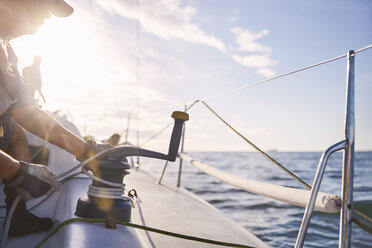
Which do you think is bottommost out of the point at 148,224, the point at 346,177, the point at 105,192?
the point at 148,224

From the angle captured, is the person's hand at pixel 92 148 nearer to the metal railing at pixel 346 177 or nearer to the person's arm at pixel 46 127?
the person's arm at pixel 46 127

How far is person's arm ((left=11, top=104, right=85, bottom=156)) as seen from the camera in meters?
1.22

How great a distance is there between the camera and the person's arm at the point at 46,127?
1.22 metres

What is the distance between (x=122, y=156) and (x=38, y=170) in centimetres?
26

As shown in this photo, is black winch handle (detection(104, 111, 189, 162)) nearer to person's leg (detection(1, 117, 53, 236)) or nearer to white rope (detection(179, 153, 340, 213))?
white rope (detection(179, 153, 340, 213))

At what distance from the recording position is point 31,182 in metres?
0.87

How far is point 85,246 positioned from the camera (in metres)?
0.91

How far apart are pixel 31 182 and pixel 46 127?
1.52 feet

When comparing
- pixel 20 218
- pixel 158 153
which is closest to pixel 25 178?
pixel 158 153

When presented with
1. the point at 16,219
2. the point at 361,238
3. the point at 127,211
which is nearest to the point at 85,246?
the point at 127,211

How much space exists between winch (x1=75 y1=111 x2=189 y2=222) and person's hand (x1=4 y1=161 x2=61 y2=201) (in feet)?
0.55

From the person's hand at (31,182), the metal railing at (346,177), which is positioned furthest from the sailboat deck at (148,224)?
the metal railing at (346,177)

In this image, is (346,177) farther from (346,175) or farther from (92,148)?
(92,148)

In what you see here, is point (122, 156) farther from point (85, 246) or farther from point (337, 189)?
point (337, 189)
